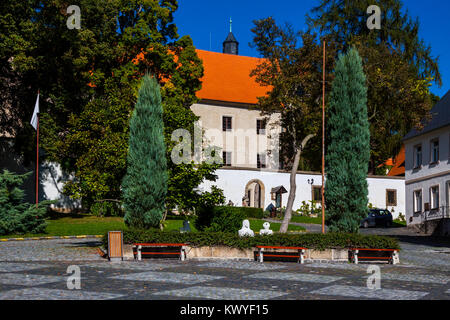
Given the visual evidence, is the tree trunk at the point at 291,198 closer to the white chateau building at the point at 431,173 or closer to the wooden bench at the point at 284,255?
the white chateau building at the point at 431,173

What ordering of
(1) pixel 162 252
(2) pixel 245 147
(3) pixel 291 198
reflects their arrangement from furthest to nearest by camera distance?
(2) pixel 245 147, (3) pixel 291 198, (1) pixel 162 252

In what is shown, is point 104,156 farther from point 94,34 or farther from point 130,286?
point 94,34

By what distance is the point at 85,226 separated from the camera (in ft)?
110

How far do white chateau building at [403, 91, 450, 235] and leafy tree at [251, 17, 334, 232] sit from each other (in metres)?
8.88

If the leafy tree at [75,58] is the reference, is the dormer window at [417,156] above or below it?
below

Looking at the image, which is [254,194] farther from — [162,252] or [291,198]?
[162,252]

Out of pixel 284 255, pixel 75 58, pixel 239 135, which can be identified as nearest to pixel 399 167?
pixel 239 135

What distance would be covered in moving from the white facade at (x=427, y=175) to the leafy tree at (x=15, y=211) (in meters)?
24.1

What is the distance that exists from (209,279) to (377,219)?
1356 inches

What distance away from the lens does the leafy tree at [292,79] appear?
3011 centimetres

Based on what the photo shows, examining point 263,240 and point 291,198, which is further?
point 291,198

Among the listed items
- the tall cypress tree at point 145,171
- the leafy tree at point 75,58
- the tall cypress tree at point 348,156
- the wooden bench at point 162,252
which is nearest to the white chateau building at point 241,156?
the leafy tree at point 75,58

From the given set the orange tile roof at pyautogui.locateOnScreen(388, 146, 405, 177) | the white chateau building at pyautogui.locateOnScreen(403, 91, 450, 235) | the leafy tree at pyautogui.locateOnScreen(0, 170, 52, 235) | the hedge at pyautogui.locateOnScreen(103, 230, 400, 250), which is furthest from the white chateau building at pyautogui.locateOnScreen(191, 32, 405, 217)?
the hedge at pyautogui.locateOnScreen(103, 230, 400, 250)
